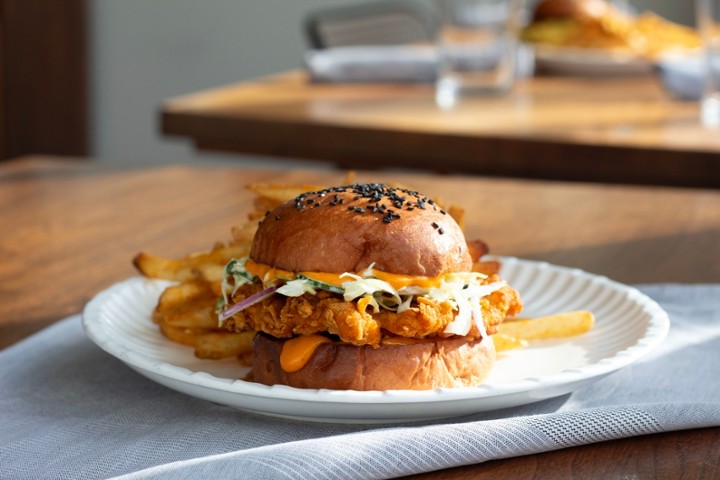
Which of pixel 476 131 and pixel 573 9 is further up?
pixel 573 9

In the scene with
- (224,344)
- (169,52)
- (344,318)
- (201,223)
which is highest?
(344,318)

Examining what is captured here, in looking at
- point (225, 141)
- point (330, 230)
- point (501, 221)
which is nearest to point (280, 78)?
point (225, 141)

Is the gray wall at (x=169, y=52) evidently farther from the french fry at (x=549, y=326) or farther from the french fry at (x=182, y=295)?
the french fry at (x=549, y=326)

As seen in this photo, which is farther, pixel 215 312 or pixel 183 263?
pixel 183 263

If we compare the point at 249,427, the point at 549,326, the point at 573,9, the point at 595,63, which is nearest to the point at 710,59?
the point at 595,63

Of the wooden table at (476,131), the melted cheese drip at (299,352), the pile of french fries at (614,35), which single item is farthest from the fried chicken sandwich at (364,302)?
the pile of french fries at (614,35)

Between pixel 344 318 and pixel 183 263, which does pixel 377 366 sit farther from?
pixel 183 263
